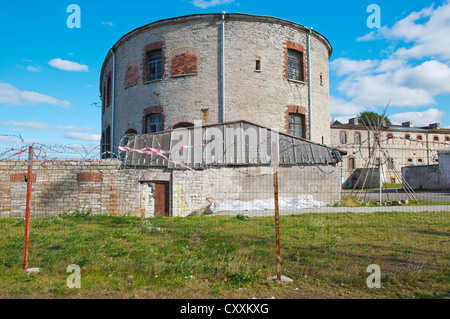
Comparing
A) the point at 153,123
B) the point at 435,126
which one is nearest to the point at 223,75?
the point at 153,123

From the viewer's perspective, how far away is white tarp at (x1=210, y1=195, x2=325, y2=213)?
12.4m

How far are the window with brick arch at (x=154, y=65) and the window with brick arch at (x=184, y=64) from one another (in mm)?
1112

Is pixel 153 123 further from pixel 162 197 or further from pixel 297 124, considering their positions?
pixel 297 124

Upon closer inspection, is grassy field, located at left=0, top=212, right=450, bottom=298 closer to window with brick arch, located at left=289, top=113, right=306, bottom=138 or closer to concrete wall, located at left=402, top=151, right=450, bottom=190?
window with brick arch, located at left=289, top=113, right=306, bottom=138

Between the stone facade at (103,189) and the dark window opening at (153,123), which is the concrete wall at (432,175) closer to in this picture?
the stone facade at (103,189)

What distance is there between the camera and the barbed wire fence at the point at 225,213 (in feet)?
17.5

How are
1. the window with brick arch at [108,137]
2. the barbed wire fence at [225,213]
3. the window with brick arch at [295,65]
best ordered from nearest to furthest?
the barbed wire fence at [225,213]
the window with brick arch at [295,65]
the window with brick arch at [108,137]

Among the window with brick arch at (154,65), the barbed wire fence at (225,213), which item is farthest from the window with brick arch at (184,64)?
the barbed wire fence at (225,213)

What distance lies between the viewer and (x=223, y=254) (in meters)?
5.80

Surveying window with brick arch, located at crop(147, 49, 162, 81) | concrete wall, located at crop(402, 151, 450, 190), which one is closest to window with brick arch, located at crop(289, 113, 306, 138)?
window with brick arch, located at crop(147, 49, 162, 81)

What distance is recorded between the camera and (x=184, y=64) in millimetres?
17500

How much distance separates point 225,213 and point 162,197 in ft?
8.67
